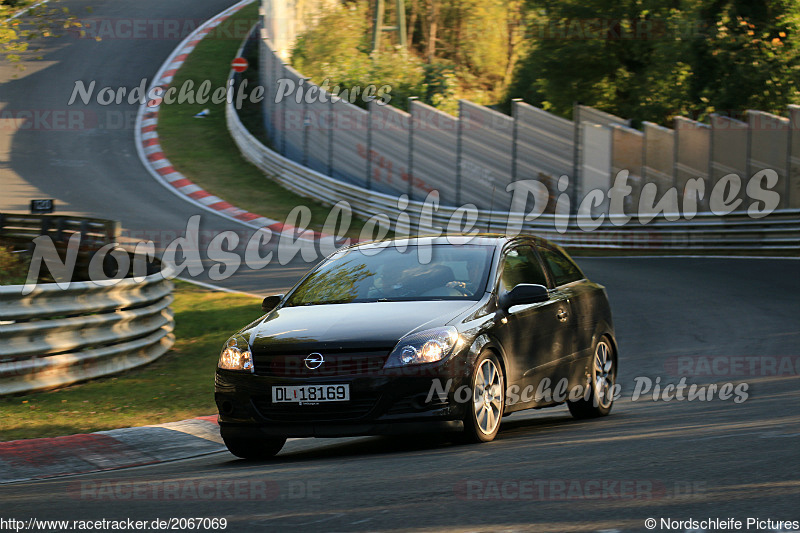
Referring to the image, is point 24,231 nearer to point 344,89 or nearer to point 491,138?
point 491,138

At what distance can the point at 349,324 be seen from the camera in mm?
7359

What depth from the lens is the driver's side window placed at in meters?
8.35

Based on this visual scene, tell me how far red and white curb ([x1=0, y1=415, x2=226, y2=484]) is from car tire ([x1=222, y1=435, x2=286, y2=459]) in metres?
0.92

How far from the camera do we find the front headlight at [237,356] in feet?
24.2

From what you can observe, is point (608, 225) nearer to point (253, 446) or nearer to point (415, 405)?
point (253, 446)

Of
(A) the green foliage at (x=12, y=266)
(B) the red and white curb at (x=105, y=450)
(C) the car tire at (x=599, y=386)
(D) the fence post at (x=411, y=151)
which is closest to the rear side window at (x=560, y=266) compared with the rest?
(C) the car tire at (x=599, y=386)

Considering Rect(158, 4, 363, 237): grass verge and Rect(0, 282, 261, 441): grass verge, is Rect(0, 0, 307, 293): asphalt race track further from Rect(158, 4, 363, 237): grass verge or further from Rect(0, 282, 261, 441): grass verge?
Rect(0, 282, 261, 441): grass verge

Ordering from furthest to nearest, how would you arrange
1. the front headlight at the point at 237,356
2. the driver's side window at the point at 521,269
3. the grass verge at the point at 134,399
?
the grass verge at the point at 134,399 → the driver's side window at the point at 521,269 → the front headlight at the point at 237,356

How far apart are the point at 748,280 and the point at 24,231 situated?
12.3 meters

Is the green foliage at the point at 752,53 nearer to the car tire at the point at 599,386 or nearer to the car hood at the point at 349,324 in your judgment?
the car tire at the point at 599,386

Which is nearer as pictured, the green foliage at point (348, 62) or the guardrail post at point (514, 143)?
the guardrail post at point (514, 143)

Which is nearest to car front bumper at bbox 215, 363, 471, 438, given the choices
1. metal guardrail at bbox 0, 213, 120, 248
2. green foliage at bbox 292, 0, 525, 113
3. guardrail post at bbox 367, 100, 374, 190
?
metal guardrail at bbox 0, 213, 120, 248

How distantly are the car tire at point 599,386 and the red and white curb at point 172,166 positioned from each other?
16.9 metres

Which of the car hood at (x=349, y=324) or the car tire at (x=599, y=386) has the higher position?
the car hood at (x=349, y=324)
